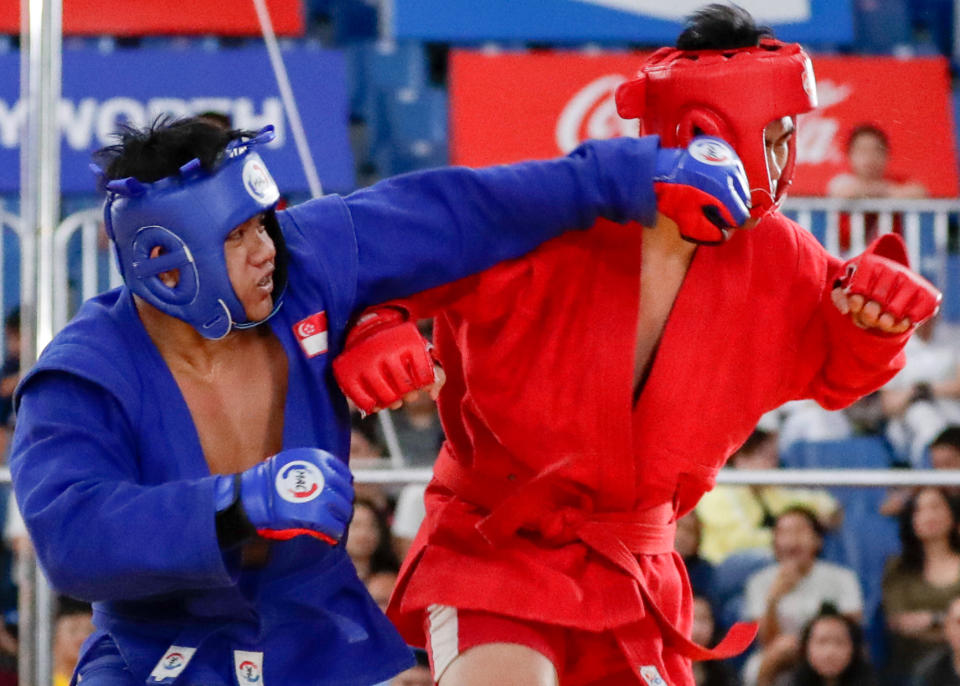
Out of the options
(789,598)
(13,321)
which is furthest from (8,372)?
(789,598)

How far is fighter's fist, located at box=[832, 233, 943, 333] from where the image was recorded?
199cm

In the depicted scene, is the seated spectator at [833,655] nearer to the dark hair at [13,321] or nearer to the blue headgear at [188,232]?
the blue headgear at [188,232]

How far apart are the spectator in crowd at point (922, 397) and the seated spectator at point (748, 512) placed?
1.71 ft

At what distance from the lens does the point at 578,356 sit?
2072 millimetres

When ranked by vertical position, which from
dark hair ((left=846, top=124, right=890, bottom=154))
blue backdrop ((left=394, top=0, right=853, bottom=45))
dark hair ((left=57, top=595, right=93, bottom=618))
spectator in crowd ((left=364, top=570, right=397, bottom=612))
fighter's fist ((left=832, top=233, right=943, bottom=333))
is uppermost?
blue backdrop ((left=394, top=0, right=853, bottom=45))

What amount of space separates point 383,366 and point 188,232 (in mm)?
315

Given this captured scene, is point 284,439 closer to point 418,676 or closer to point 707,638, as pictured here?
point 418,676

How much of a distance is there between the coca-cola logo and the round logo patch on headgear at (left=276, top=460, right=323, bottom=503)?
11.7ft

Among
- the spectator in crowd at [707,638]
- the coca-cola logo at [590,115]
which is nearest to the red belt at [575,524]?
the spectator in crowd at [707,638]

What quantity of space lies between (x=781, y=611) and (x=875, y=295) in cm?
160

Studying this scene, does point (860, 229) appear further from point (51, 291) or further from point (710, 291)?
point (51, 291)

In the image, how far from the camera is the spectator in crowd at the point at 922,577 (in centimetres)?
341

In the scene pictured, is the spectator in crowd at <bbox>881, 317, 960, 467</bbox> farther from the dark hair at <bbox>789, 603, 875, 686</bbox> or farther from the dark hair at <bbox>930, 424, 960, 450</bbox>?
the dark hair at <bbox>789, 603, 875, 686</bbox>

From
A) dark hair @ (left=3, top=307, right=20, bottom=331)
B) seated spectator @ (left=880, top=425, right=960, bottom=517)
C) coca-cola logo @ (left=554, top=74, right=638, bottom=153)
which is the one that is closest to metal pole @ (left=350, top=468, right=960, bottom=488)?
seated spectator @ (left=880, top=425, right=960, bottom=517)
